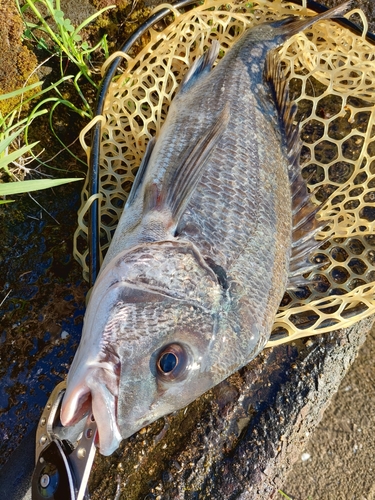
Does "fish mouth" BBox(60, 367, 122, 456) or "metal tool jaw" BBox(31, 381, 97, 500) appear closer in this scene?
"fish mouth" BBox(60, 367, 122, 456)

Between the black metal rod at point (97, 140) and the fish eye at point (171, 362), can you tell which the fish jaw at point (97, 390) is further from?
the black metal rod at point (97, 140)

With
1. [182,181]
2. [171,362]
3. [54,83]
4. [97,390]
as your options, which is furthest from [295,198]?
[54,83]

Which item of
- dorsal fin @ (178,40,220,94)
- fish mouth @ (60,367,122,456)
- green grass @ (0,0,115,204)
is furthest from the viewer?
dorsal fin @ (178,40,220,94)

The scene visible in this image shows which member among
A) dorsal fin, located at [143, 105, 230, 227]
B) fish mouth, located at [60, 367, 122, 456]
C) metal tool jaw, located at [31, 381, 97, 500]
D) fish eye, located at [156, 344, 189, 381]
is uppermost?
dorsal fin, located at [143, 105, 230, 227]

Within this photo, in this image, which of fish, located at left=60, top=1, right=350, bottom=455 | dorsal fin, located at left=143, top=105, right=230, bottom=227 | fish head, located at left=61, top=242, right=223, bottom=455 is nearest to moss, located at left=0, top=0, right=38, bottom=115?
fish, located at left=60, top=1, right=350, bottom=455

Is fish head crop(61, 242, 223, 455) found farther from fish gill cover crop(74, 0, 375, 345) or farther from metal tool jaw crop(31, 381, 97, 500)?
fish gill cover crop(74, 0, 375, 345)

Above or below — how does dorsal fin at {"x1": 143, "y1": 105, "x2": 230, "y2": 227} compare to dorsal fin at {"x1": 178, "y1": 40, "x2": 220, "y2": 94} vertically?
below

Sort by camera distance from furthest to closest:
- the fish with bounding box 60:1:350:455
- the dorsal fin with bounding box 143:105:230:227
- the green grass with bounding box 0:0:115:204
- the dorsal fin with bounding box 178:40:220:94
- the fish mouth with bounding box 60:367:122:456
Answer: the dorsal fin with bounding box 178:40:220:94
the green grass with bounding box 0:0:115:204
the dorsal fin with bounding box 143:105:230:227
the fish with bounding box 60:1:350:455
the fish mouth with bounding box 60:367:122:456

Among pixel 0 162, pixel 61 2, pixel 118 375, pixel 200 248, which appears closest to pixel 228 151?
pixel 200 248
